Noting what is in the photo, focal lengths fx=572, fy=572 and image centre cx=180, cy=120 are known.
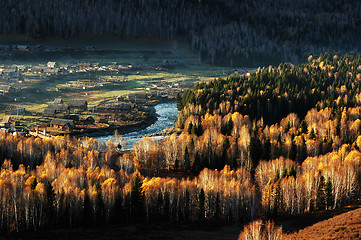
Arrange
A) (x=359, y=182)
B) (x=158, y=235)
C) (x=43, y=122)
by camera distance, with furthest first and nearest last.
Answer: (x=43, y=122)
(x=359, y=182)
(x=158, y=235)

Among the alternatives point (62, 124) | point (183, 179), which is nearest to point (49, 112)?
point (62, 124)

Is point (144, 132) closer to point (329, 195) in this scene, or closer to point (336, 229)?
point (329, 195)

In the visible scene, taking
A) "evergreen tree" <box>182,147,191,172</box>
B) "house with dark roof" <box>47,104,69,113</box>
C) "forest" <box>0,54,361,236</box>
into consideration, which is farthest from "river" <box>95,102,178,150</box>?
"house with dark roof" <box>47,104,69,113</box>

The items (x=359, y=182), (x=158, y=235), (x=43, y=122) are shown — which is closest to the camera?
(x=158, y=235)

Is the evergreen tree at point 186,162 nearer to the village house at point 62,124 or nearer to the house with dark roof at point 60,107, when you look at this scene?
the village house at point 62,124

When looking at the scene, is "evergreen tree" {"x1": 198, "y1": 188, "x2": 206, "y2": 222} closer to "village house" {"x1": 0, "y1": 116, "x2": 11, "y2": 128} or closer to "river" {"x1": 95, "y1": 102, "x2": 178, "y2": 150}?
"river" {"x1": 95, "y1": 102, "x2": 178, "y2": 150}

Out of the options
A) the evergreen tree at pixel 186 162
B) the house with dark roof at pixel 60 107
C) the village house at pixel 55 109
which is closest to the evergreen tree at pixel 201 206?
the evergreen tree at pixel 186 162

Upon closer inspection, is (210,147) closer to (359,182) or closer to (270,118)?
(359,182)

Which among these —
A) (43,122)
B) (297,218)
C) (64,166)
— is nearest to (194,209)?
(297,218)

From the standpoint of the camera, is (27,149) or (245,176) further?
(27,149)
